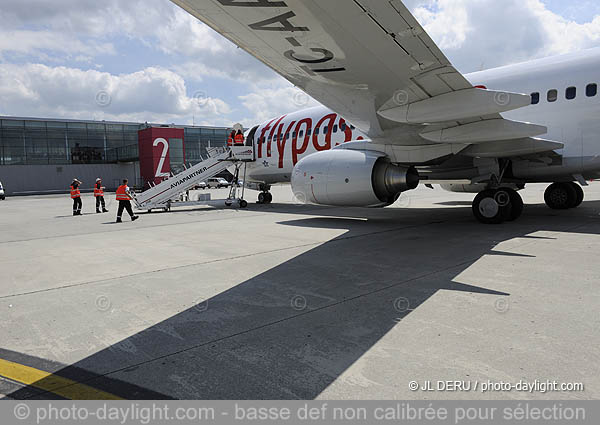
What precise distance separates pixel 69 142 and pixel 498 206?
5418 cm

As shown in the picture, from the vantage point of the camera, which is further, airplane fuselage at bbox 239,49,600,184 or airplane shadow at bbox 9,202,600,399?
airplane fuselage at bbox 239,49,600,184

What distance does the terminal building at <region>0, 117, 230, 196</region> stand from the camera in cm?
4781

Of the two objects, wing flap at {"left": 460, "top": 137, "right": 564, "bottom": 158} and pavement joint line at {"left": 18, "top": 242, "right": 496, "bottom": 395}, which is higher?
wing flap at {"left": 460, "top": 137, "right": 564, "bottom": 158}

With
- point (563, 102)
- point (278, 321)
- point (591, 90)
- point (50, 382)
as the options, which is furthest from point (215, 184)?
point (50, 382)

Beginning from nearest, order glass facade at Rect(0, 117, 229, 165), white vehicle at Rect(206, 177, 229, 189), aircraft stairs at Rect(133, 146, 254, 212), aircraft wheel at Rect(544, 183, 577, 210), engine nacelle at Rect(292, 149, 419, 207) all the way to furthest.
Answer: engine nacelle at Rect(292, 149, 419, 207) → aircraft wheel at Rect(544, 183, 577, 210) → aircraft stairs at Rect(133, 146, 254, 212) → white vehicle at Rect(206, 177, 229, 189) → glass facade at Rect(0, 117, 229, 165)

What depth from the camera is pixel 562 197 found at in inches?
513

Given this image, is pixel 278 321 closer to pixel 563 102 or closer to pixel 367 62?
pixel 367 62

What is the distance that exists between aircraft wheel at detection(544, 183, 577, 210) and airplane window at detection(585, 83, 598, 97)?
4.76 meters

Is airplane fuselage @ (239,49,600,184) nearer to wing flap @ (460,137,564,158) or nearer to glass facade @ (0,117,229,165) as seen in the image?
wing flap @ (460,137,564,158)

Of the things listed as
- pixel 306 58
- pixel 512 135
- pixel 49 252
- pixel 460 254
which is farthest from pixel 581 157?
pixel 49 252

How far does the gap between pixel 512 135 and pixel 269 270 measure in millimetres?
5439

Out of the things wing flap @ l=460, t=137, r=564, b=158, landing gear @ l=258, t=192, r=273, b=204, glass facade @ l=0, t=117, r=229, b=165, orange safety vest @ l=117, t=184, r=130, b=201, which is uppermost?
glass facade @ l=0, t=117, r=229, b=165

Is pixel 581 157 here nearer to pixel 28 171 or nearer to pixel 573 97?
pixel 573 97

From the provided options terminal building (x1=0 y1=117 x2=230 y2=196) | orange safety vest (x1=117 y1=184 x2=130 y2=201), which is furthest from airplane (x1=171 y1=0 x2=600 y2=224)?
terminal building (x1=0 y1=117 x2=230 y2=196)
